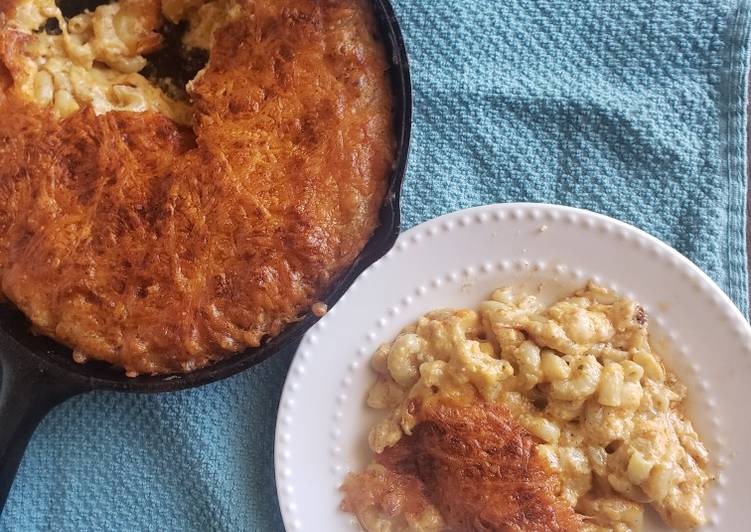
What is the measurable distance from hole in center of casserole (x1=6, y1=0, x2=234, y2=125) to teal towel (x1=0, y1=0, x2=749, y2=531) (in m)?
0.52

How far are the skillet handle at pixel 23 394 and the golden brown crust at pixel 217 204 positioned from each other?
85mm

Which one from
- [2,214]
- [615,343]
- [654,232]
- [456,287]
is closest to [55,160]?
[2,214]

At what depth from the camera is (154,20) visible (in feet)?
4.87

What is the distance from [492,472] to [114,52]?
1105 mm

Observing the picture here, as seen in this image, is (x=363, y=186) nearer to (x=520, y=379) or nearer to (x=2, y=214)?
(x=520, y=379)

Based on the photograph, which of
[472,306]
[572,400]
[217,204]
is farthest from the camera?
[472,306]

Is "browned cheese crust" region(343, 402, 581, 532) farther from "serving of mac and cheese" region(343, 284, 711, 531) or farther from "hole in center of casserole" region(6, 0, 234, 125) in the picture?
"hole in center of casserole" region(6, 0, 234, 125)

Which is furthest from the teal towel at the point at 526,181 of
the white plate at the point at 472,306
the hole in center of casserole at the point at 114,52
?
the hole in center of casserole at the point at 114,52

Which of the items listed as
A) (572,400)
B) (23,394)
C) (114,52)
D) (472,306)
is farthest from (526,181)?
(23,394)

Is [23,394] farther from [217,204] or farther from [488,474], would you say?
[488,474]

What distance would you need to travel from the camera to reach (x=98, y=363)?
1316 millimetres

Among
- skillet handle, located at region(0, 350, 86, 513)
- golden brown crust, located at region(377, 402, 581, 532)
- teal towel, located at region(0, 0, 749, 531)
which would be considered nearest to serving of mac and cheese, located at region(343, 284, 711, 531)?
golden brown crust, located at region(377, 402, 581, 532)

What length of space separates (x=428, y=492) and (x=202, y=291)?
2.05 ft

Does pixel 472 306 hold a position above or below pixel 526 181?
below
